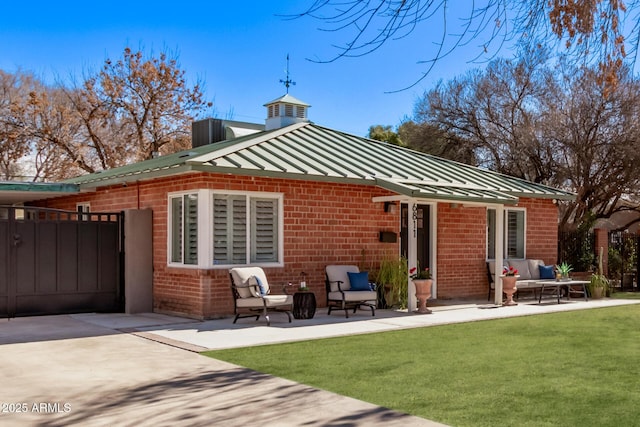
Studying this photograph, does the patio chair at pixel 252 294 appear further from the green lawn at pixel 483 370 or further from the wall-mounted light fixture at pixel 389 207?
the wall-mounted light fixture at pixel 389 207

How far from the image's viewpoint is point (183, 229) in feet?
42.7

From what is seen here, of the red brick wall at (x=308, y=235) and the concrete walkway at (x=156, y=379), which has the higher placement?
the red brick wall at (x=308, y=235)

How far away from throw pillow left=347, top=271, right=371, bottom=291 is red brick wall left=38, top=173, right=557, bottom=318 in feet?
3.26

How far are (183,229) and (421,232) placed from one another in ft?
18.1

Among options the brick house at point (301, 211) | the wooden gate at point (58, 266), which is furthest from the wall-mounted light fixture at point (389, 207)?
the wooden gate at point (58, 266)

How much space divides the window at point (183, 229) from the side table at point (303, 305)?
1.96 meters

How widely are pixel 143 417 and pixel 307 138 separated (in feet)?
34.3

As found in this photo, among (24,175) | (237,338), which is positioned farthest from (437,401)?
(24,175)

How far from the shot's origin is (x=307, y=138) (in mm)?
15633

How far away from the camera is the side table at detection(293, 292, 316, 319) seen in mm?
12422

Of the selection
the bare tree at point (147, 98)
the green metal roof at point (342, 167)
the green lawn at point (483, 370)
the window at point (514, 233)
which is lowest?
the green lawn at point (483, 370)

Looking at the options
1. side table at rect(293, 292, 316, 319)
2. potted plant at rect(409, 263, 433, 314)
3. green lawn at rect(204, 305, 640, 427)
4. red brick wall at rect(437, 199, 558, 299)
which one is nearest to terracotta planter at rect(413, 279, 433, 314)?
potted plant at rect(409, 263, 433, 314)

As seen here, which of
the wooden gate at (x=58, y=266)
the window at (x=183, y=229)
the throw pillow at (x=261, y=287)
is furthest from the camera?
the window at (x=183, y=229)

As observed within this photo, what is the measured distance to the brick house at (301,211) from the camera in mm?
12562
